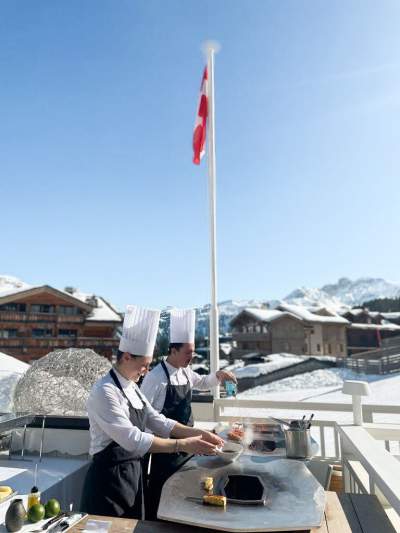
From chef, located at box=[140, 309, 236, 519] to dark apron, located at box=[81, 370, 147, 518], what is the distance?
0.51 metres

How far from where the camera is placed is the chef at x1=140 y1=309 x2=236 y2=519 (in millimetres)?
2805

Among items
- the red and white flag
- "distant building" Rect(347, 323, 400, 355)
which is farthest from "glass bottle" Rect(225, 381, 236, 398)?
"distant building" Rect(347, 323, 400, 355)

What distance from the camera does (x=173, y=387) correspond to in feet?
10.7

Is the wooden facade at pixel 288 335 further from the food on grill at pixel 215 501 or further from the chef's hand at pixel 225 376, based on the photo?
the food on grill at pixel 215 501

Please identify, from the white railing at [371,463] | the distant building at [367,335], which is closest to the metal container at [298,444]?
the white railing at [371,463]

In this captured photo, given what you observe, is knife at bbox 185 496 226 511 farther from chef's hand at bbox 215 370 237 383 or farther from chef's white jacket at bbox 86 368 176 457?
chef's hand at bbox 215 370 237 383

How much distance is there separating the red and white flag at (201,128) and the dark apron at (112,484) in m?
5.79

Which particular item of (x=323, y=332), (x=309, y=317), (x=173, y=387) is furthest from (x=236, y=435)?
(x=323, y=332)

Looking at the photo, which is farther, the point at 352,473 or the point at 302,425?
the point at 352,473

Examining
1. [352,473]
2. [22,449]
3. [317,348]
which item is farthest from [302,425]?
[317,348]

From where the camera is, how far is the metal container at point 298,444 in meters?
2.57

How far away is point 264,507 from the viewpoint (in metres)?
1.73

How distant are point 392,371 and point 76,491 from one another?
900 inches

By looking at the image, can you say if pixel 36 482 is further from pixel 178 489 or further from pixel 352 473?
pixel 352 473
